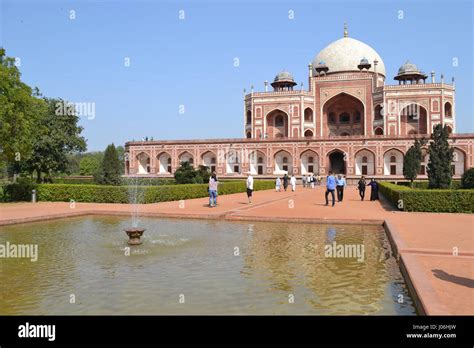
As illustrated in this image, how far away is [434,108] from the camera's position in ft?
142

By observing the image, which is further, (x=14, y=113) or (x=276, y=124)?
(x=276, y=124)

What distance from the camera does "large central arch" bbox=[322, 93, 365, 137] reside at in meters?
48.1

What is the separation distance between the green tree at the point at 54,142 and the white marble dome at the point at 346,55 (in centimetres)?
3361

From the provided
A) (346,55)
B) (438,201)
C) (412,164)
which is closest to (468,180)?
(438,201)

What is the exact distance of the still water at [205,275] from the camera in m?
4.66

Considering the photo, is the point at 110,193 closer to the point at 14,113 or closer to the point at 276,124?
the point at 14,113

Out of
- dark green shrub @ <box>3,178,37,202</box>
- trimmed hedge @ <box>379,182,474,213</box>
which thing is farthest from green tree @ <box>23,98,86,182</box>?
trimmed hedge @ <box>379,182,474,213</box>

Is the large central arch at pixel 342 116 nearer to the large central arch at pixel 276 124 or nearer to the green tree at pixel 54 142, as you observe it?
the large central arch at pixel 276 124

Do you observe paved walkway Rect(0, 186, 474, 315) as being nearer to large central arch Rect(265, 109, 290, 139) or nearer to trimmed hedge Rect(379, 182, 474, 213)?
trimmed hedge Rect(379, 182, 474, 213)

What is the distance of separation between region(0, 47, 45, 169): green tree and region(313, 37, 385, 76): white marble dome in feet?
127

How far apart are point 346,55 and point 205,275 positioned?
4852 cm

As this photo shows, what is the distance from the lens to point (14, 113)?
16.5 metres

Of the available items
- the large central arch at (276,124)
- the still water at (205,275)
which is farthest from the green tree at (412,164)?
the large central arch at (276,124)

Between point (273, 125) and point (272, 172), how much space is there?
30.8ft
